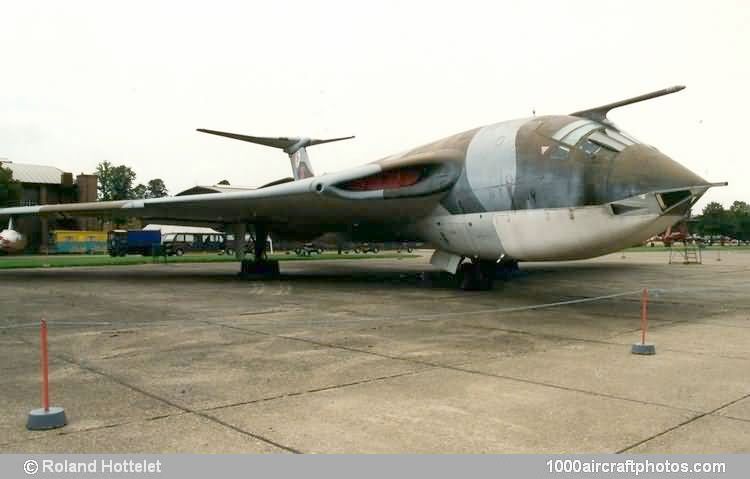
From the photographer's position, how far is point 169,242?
159ft

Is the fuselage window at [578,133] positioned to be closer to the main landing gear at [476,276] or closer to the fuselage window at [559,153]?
the fuselage window at [559,153]

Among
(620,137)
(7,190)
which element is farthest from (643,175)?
(7,190)

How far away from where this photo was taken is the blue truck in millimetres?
45438

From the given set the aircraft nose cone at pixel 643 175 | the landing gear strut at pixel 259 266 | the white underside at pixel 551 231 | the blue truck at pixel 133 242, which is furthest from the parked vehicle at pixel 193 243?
the aircraft nose cone at pixel 643 175

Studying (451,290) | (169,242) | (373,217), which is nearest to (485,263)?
(451,290)

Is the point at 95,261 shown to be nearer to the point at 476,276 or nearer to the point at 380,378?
the point at 476,276

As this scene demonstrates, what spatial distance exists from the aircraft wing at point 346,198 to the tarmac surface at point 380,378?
2.72 m

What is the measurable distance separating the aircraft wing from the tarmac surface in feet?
8.92

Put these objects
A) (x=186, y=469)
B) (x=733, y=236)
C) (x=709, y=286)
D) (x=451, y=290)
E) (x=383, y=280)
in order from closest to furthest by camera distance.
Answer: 1. (x=186, y=469)
2. (x=451, y=290)
3. (x=709, y=286)
4. (x=383, y=280)
5. (x=733, y=236)

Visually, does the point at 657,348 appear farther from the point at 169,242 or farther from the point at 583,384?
the point at 169,242

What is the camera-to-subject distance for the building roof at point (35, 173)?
265ft

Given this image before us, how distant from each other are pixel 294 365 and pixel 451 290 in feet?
28.9

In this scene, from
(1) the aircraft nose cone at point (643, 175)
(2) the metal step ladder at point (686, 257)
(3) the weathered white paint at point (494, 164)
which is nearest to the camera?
(1) the aircraft nose cone at point (643, 175)

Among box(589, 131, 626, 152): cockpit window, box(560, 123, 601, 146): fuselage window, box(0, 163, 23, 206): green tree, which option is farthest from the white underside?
box(0, 163, 23, 206): green tree
